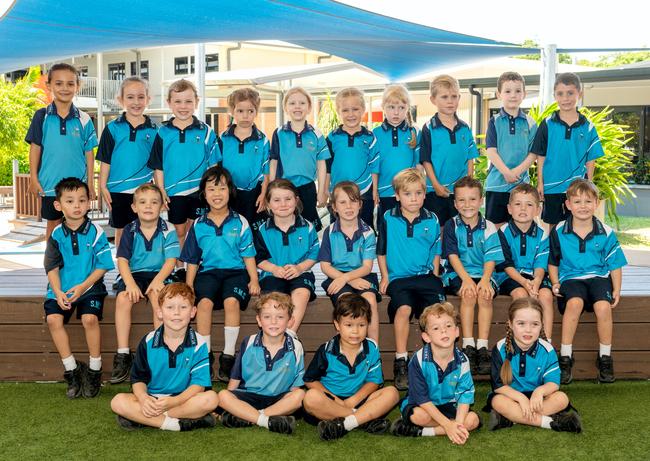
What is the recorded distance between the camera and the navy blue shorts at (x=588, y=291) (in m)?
4.37

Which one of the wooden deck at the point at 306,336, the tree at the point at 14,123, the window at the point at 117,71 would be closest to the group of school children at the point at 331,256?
the wooden deck at the point at 306,336

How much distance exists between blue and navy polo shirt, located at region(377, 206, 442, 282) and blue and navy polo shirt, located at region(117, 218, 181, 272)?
1.30 m

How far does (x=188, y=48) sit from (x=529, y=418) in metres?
23.8

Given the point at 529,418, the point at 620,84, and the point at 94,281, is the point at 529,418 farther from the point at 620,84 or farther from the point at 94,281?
the point at 620,84

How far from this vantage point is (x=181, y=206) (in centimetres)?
500

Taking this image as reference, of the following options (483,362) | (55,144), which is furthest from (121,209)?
(483,362)

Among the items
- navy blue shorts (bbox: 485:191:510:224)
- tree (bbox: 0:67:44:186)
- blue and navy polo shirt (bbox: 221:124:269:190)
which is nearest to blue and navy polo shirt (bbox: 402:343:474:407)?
navy blue shorts (bbox: 485:191:510:224)

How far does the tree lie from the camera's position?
644 inches

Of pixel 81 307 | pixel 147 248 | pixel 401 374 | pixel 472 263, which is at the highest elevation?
pixel 147 248

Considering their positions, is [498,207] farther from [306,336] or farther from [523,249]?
[306,336]

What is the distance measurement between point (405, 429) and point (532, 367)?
0.75 m

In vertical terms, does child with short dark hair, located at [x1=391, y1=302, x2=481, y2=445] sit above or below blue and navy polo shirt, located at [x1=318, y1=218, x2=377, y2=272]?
below

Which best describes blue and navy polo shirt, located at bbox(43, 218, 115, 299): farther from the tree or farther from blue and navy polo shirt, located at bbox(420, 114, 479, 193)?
the tree

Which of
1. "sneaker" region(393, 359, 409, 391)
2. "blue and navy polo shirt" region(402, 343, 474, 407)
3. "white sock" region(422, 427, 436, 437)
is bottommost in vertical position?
"white sock" region(422, 427, 436, 437)
